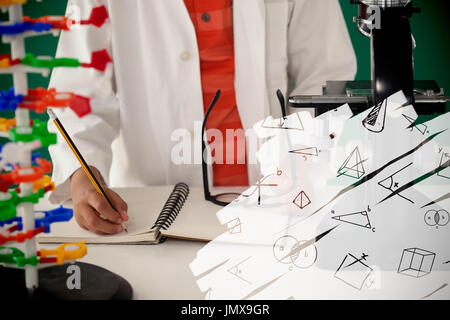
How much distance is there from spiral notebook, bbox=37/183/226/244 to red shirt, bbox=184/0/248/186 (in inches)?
9.9

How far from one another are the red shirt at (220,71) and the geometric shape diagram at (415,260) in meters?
0.55

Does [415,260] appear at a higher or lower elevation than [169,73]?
lower

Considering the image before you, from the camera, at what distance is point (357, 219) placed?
60cm

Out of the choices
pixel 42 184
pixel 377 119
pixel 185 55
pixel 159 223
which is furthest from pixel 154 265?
pixel 185 55

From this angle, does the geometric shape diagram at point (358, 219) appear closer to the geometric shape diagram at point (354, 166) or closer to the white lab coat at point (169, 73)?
the geometric shape diagram at point (354, 166)

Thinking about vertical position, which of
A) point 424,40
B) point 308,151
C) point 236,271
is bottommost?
point 236,271

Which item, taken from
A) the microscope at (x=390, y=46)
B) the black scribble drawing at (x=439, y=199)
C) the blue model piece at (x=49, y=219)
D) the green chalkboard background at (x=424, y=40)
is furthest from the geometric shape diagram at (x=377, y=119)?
the green chalkboard background at (x=424, y=40)

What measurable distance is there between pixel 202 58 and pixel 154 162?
0.23 m

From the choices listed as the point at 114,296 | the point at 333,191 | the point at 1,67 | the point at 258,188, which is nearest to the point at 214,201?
the point at 258,188

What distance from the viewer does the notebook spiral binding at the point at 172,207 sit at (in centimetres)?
71

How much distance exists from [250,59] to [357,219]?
55 centimetres

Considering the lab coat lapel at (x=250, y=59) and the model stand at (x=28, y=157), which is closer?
the model stand at (x=28, y=157)

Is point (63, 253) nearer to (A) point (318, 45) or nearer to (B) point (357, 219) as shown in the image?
(B) point (357, 219)

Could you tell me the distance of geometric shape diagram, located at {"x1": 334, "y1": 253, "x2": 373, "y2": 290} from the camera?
0.56 metres
